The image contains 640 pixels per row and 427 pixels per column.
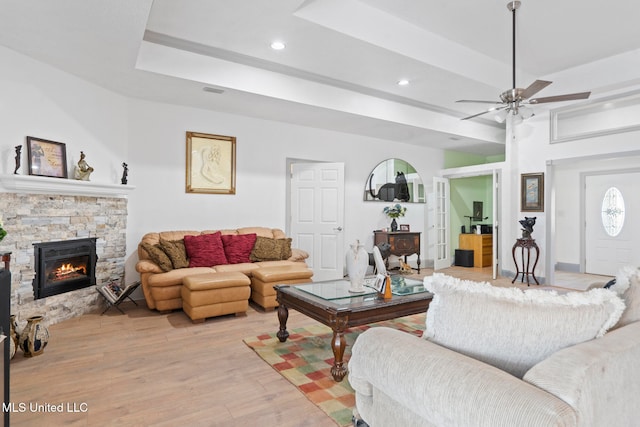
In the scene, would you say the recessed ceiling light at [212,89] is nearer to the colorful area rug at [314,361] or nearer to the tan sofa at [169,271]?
the tan sofa at [169,271]

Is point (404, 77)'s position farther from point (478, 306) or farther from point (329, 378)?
point (478, 306)

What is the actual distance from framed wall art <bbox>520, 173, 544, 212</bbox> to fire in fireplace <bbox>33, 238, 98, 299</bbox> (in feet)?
20.9

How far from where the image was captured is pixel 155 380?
257 centimetres

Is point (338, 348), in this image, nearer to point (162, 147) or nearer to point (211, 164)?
point (211, 164)

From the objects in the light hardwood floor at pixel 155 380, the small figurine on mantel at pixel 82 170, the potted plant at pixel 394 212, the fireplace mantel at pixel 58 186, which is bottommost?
the light hardwood floor at pixel 155 380

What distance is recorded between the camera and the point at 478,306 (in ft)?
4.08

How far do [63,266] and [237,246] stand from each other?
1917 mm

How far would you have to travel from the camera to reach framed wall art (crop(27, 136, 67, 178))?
3.60m

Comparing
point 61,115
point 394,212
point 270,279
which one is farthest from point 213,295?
point 394,212

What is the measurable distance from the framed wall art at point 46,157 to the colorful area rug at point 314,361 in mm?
2632

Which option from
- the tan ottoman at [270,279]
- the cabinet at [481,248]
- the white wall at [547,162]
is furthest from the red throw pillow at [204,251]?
the cabinet at [481,248]

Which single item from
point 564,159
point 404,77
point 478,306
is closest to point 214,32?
point 404,77

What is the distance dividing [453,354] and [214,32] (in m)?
3.63

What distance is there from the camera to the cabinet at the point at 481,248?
765 cm
